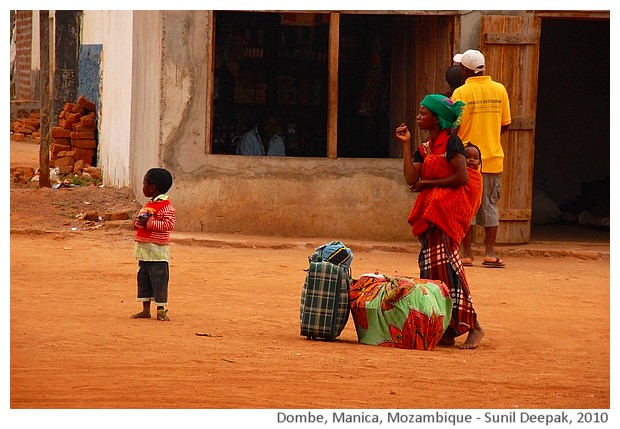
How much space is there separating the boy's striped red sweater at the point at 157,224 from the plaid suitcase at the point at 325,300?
1152 mm

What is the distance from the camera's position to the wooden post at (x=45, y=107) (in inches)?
632

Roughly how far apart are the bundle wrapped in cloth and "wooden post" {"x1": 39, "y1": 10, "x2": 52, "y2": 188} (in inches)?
411

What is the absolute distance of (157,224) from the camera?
7059 mm

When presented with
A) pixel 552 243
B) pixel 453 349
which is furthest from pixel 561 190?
pixel 453 349

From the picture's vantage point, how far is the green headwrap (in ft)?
21.5

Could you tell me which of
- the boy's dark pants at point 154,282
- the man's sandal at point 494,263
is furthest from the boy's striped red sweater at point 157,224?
the man's sandal at point 494,263

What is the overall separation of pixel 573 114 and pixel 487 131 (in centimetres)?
574

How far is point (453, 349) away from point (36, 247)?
5.53 meters

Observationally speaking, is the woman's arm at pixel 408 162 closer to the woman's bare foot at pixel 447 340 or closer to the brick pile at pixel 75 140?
the woman's bare foot at pixel 447 340

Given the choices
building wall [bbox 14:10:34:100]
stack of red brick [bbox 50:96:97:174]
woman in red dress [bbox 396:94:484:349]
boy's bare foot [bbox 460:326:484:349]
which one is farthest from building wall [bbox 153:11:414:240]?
building wall [bbox 14:10:34:100]

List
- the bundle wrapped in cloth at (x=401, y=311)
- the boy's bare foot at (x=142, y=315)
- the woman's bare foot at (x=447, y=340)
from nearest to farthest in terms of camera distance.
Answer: the bundle wrapped in cloth at (x=401, y=311), the woman's bare foot at (x=447, y=340), the boy's bare foot at (x=142, y=315)

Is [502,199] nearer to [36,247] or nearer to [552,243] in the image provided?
[552,243]

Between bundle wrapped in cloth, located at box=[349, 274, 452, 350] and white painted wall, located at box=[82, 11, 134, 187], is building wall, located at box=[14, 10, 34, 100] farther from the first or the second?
bundle wrapped in cloth, located at box=[349, 274, 452, 350]

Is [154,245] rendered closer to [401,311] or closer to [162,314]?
[162,314]
